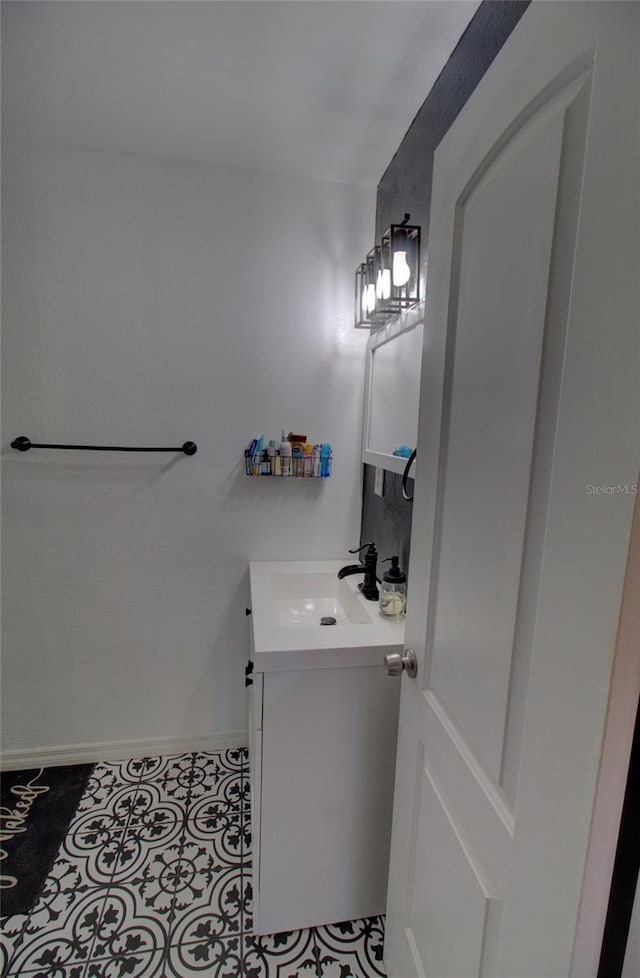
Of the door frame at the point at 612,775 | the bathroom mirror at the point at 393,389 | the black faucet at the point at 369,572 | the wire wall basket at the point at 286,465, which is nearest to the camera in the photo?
the door frame at the point at 612,775

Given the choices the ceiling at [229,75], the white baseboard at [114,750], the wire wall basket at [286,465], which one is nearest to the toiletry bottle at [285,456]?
the wire wall basket at [286,465]

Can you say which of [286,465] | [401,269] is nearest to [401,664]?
[286,465]

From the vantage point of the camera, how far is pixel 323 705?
1.17 m

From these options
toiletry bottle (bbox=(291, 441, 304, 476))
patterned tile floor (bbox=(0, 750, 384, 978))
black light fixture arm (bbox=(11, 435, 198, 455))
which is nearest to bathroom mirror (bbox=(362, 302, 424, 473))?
toiletry bottle (bbox=(291, 441, 304, 476))

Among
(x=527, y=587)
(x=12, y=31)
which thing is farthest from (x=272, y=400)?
(x=527, y=587)

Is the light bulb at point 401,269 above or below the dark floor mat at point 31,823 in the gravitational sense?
above

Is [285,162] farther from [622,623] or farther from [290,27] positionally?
[622,623]

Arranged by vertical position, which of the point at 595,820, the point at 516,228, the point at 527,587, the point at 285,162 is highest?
the point at 285,162

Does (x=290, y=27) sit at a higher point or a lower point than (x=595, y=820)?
higher

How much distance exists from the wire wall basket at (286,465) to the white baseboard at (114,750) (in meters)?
1.19

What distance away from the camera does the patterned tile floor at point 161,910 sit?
1.17 metres

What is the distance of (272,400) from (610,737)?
1573mm

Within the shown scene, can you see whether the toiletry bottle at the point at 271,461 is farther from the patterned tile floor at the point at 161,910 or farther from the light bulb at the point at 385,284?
the patterned tile floor at the point at 161,910

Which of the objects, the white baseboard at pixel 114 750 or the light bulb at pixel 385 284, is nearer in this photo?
the light bulb at pixel 385 284
